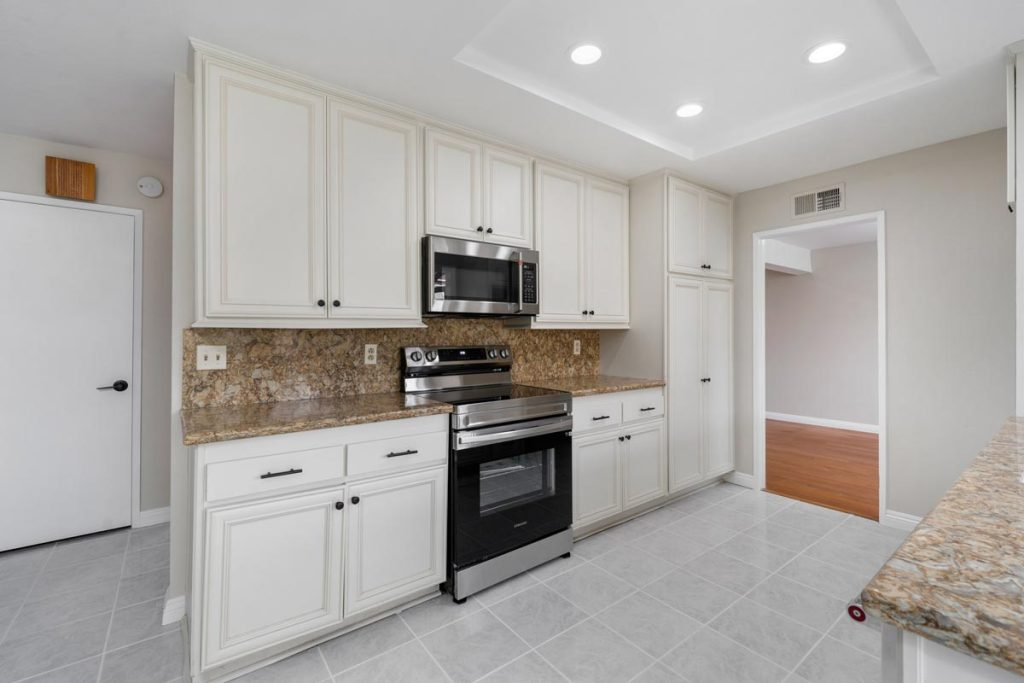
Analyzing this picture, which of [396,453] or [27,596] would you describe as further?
[27,596]

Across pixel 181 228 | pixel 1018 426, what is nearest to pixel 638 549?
pixel 1018 426

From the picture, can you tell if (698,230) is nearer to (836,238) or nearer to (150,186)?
(836,238)

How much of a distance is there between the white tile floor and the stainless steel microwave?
1.45 m

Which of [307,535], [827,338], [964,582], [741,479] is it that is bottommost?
[741,479]

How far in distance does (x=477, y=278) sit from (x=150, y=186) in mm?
2314

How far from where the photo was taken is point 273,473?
1.77 metres

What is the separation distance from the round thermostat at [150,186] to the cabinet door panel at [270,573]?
2.52 m

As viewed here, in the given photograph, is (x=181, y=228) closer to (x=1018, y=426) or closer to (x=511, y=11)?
(x=511, y=11)

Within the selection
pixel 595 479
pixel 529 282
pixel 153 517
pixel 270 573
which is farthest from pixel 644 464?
pixel 153 517

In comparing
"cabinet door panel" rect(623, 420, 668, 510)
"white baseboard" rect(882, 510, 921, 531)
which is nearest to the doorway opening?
"white baseboard" rect(882, 510, 921, 531)

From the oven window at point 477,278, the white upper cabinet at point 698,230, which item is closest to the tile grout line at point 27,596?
the oven window at point 477,278

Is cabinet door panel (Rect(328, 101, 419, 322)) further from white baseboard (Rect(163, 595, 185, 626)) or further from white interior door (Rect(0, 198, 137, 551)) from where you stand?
white interior door (Rect(0, 198, 137, 551))

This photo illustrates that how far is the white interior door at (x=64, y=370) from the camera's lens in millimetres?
2771

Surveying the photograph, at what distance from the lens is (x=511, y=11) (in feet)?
6.06
